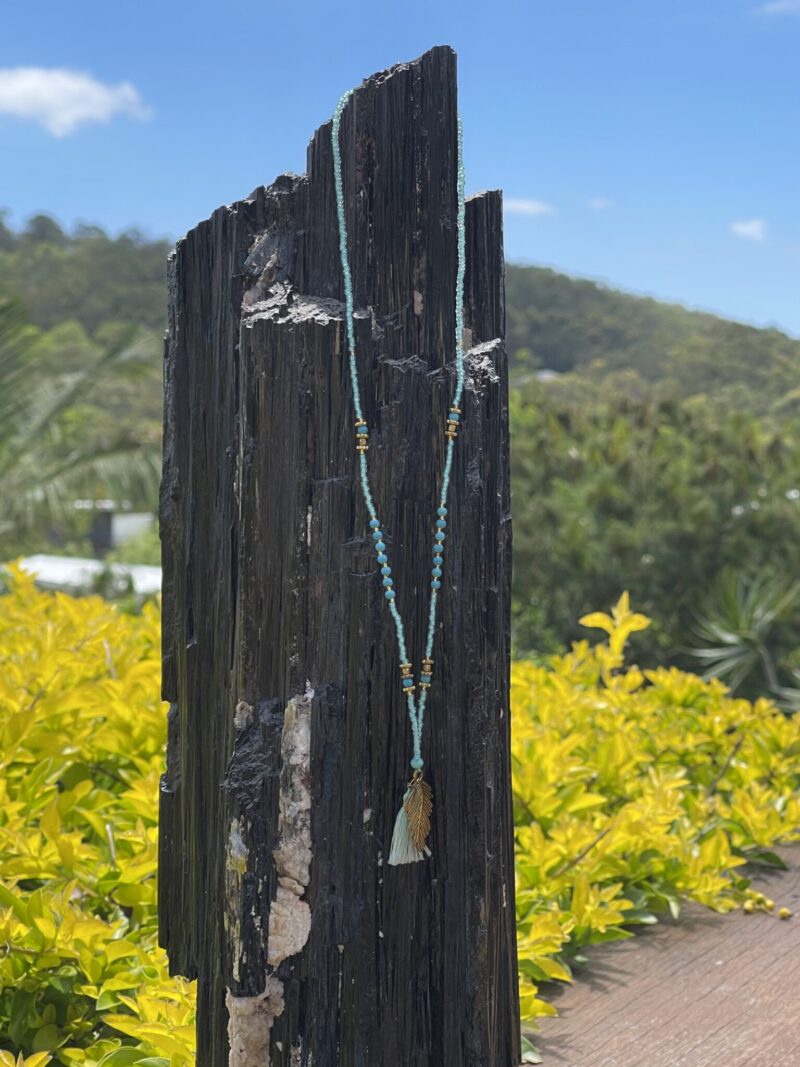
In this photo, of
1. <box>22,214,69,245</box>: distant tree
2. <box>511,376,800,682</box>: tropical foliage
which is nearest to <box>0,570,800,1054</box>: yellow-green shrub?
<box>511,376,800,682</box>: tropical foliage

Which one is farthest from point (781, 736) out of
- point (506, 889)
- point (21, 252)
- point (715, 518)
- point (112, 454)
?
point (21, 252)

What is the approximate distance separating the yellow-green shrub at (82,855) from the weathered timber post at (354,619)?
1.37 feet

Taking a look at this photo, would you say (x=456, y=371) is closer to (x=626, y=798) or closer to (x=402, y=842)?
(x=402, y=842)

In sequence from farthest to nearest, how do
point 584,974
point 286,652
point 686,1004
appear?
1. point 584,974
2. point 686,1004
3. point 286,652

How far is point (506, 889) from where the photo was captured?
1829mm

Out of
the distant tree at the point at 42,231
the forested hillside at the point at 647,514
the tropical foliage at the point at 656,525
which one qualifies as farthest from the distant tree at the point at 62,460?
the distant tree at the point at 42,231

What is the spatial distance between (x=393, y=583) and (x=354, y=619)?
0.26ft

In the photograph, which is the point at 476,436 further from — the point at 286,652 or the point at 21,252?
the point at 21,252

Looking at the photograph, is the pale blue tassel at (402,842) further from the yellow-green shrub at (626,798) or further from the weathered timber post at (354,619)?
the yellow-green shrub at (626,798)

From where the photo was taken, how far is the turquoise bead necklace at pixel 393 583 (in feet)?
5.46

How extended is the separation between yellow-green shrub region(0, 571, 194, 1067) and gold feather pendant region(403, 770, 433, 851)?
0.62 metres

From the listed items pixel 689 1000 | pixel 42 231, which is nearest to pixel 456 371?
pixel 689 1000

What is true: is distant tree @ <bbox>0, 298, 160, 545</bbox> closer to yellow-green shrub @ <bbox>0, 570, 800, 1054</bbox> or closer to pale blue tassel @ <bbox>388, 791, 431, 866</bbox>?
yellow-green shrub @ <bbox>0, 570, 800, 1054</bbox>

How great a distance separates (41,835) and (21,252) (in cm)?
5531
